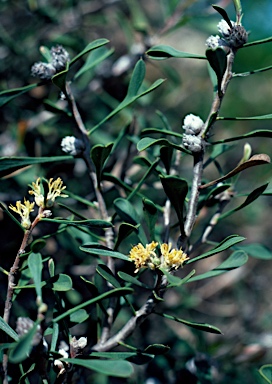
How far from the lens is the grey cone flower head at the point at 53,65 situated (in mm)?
609

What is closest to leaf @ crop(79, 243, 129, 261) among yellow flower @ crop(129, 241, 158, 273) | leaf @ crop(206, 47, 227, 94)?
yellow flower @ crop(129, 241, 158, 273)

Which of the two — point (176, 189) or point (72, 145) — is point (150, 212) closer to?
point (176, 189)

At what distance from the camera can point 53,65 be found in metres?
0.62

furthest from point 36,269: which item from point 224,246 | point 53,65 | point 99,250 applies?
point 53,65

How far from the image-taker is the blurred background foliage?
2.96 feet

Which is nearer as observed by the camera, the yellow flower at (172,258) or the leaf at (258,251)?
the yellow flower at (172,258)

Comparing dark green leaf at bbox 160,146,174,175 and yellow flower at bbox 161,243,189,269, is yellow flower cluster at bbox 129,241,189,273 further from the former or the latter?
dark green leaf at bbox 160,146,174,175

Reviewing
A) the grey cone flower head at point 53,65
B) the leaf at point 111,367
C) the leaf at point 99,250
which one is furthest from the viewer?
the grey cone flower head at point 53,65

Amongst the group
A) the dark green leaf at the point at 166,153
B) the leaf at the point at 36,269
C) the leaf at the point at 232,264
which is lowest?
the leaf at the point at 232,264

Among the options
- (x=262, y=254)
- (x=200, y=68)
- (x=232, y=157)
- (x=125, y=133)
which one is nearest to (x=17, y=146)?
(x=125, y=133)

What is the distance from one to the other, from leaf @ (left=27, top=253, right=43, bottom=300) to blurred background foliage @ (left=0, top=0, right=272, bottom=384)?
225 mm

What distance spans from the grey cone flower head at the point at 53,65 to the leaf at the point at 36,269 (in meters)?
0.28

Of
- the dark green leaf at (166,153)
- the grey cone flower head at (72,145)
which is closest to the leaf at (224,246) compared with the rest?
the dark green leaf at (166,153)

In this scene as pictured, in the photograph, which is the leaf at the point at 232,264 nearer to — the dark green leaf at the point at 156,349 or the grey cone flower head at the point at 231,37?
the dark green leaf at the point at 156,349
